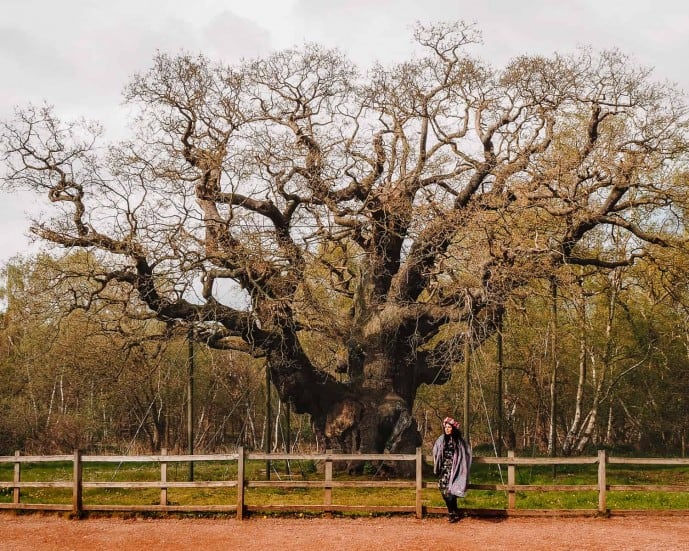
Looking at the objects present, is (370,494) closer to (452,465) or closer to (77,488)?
(452,465)

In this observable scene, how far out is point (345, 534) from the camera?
511 inches

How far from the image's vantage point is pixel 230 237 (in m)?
21.0

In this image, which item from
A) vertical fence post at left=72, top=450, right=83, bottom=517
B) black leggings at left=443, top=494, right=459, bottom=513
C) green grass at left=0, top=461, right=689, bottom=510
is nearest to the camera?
black leggings at left=443, top=494, right=459, bottom=513

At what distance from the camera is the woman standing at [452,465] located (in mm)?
13969

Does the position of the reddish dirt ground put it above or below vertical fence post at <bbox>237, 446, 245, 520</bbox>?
below

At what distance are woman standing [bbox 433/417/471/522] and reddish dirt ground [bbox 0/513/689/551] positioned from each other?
0.43m

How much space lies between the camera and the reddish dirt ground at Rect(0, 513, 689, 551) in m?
12.1

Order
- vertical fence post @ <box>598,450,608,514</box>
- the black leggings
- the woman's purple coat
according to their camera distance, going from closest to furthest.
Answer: the woman's purple coat, the black leggings, vertical fence post @ <box>598,450,608,514</box>

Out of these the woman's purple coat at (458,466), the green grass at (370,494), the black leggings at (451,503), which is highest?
the woman's purple coat at (458,466)

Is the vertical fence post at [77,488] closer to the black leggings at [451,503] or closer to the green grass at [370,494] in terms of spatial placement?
the green grass at [370,494]

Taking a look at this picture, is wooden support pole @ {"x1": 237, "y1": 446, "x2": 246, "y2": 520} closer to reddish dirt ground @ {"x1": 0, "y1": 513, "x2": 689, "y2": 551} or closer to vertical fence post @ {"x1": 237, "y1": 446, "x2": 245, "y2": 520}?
vertical fence post @ {"x1": 237, "y1": 446, "x2": 245, "y2": 520}

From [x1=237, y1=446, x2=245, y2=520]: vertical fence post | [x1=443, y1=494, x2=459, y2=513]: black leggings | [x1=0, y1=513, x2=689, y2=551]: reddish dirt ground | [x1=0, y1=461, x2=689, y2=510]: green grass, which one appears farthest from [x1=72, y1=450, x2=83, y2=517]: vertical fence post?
[x1=443, y1=494, x2=459, y2=513]: black leggings

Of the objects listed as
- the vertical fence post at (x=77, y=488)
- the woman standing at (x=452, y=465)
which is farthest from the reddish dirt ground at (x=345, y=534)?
the woman standing at (x=452, y=465)

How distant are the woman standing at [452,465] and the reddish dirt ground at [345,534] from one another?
43 cm
